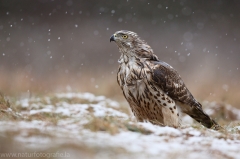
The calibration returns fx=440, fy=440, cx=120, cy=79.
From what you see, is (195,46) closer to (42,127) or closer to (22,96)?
(22,96)

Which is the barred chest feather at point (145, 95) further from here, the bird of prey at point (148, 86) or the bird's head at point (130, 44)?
the bird's head at point (130, 44)

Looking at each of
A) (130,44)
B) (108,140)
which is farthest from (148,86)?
(108,140)

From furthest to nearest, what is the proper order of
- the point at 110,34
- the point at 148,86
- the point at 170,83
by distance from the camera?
1. the point at 110,34
2. the point at 170,83
3. the point at 148,86

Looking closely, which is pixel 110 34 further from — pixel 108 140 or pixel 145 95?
pixel 108 140

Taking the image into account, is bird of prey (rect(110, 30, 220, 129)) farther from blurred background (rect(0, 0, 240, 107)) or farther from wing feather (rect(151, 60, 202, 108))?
blurred background (rect(0, 0, 240, 107))

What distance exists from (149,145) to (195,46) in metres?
9.88

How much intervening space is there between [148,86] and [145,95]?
0.32ft

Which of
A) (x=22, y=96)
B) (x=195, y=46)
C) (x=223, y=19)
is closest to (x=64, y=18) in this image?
(x=195, y=46)

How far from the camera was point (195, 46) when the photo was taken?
12.7 m

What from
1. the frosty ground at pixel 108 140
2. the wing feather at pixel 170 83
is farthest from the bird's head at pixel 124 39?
the frosty ground at pixel 108 140

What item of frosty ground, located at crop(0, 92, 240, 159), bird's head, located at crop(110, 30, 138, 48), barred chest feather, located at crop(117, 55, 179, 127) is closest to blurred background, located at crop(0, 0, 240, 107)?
bird's head, located at crop(110, 30, 138, 48)

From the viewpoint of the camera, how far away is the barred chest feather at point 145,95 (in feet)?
14.8

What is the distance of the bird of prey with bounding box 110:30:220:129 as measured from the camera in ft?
14.8

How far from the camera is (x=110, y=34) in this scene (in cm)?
1270
